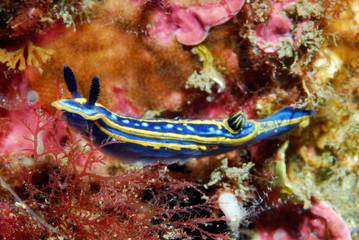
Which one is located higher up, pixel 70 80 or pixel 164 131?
pixel 70 80

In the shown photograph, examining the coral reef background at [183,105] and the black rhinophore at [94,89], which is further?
the coral reef background at [183,105]

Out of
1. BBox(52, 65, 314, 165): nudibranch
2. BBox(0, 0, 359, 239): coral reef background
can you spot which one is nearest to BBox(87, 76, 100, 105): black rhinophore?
BBox(52, 65, 314, 165): nudibranch

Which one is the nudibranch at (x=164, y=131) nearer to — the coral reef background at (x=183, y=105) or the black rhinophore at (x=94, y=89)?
the black rhinophore at (x=94, y=89)

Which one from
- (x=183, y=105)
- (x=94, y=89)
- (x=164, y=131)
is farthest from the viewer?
(x=183, y=105)

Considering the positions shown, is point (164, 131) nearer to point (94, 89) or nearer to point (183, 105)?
point (183, 105)

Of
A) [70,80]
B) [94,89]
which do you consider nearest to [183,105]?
[94,89]

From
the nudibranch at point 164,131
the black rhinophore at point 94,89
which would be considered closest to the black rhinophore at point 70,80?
the nudibranch at point 164,131
